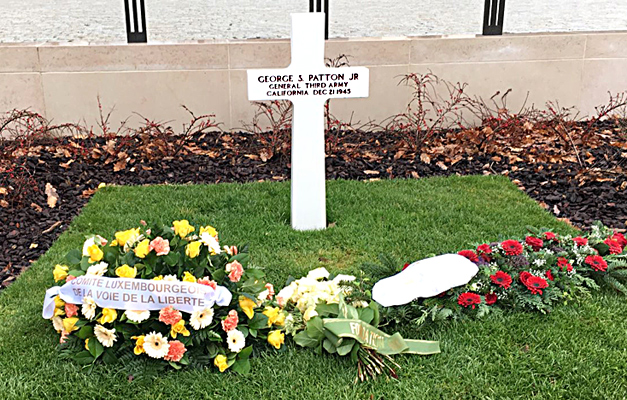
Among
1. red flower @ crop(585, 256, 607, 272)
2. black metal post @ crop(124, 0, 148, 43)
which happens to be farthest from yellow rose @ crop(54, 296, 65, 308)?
black metal post @ crop(124, 0, 148, 43)

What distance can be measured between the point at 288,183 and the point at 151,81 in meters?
1.93

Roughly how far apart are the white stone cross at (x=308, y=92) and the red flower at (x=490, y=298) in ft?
4.77

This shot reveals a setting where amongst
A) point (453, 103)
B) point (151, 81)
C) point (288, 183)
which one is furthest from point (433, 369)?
point (151, 81)

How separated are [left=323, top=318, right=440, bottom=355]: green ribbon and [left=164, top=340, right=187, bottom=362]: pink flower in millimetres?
628

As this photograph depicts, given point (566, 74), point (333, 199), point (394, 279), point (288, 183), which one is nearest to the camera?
point (394, 279)

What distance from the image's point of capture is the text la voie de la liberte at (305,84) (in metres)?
3.98

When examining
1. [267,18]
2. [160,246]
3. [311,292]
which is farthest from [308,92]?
[267,18]

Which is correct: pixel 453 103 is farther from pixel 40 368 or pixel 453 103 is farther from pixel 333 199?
pixel 40 368

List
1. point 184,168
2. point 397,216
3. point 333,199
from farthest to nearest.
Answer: point 184,168 → point 333,199 → point 397,216

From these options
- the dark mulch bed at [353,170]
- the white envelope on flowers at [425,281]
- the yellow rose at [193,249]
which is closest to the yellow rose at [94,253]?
the yellow rose at [193,249]

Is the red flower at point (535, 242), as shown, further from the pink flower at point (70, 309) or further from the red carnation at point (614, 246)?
the pink flower at point (70, 309)

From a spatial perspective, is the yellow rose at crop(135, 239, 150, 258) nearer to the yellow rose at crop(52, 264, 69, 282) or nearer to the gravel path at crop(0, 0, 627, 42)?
the yellow rose at crop(52, 264, 69, 282)

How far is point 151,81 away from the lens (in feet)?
19.9

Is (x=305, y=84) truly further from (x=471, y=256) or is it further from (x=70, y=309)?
(x=70, y=309)
